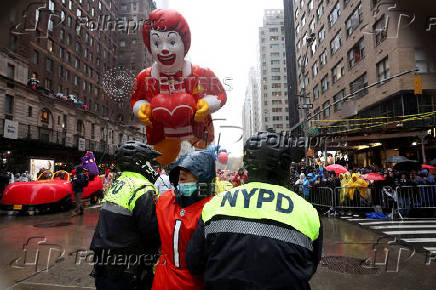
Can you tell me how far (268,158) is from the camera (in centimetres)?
181

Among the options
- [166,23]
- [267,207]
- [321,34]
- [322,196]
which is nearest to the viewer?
[267,207]

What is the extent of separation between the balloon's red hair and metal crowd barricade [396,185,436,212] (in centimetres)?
950

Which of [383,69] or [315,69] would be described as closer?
[383,69]

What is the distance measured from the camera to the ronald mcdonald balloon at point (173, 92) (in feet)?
13.4

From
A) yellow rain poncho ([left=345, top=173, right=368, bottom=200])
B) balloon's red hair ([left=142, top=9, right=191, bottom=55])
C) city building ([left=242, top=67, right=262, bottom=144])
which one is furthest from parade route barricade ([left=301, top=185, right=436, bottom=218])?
city building ([left=242, top=67, right=262, bottom=144])

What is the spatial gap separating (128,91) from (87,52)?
40.4m

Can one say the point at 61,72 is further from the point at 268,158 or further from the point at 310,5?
the point at 268,158

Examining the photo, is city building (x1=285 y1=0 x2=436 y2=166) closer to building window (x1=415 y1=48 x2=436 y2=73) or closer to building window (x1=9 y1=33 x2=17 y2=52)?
building window (x1=415 y1=48 x2=436 y2=73)

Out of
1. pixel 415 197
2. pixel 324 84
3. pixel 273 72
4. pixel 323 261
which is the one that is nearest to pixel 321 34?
pixel 324 84

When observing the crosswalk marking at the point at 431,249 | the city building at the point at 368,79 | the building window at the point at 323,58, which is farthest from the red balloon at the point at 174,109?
the building window at the point at 323,58

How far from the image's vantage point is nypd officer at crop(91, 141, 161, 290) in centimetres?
243

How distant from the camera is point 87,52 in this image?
40656 mm

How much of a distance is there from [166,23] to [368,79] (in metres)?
21.1

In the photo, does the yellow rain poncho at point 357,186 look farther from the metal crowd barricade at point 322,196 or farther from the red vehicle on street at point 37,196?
the red vehicle on street at point 37,196
